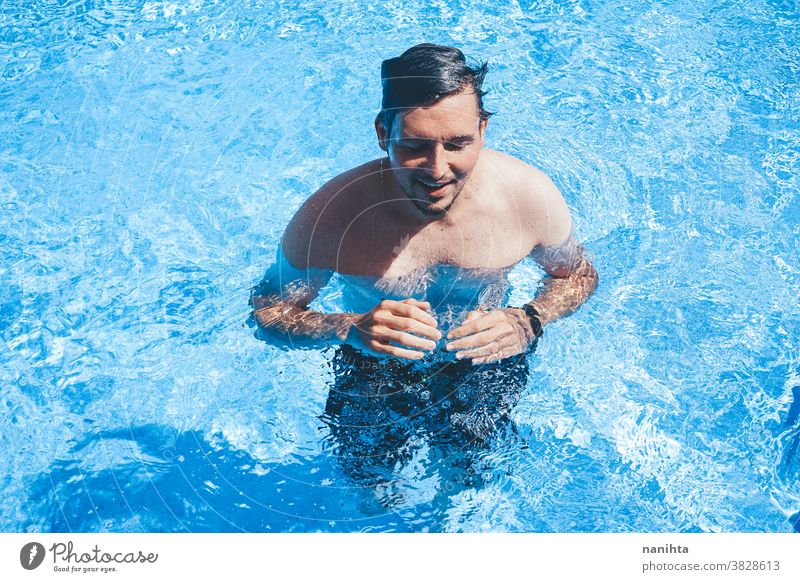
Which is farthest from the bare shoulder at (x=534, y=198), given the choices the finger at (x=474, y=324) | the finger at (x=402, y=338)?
the finger at (x=402, y=338)

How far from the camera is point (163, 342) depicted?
152 inches

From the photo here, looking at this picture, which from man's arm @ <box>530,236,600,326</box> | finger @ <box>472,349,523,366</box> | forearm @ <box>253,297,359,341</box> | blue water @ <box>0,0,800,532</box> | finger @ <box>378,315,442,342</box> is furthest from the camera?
blue water @ <box>0,0,800,532</box>

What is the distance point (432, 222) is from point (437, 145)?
16.2 inches

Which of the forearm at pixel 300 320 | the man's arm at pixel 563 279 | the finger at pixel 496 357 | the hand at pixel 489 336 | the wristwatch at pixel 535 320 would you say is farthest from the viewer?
the man's arm at pixel 563 279

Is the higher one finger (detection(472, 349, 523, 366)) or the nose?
the nose

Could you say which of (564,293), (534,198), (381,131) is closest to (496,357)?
(564,293)

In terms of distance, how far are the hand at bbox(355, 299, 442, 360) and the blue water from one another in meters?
0.72

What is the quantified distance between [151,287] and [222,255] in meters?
0.41

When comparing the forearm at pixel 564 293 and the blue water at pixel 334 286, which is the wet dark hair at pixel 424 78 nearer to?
the forearm at pixel 564 293

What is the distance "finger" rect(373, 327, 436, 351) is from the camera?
2277 mm

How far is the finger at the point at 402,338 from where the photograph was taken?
2277 millimetres

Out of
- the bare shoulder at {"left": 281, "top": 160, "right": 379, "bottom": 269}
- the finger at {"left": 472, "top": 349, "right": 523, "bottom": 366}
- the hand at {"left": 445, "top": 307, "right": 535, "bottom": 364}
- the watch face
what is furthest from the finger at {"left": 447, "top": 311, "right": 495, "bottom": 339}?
the bare shoulder at {"left": 281, "top": 160, "right": 379, "bottom": 269}

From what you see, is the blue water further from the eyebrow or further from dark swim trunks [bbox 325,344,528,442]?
the eyebrow

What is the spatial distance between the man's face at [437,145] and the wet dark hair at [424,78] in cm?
3
